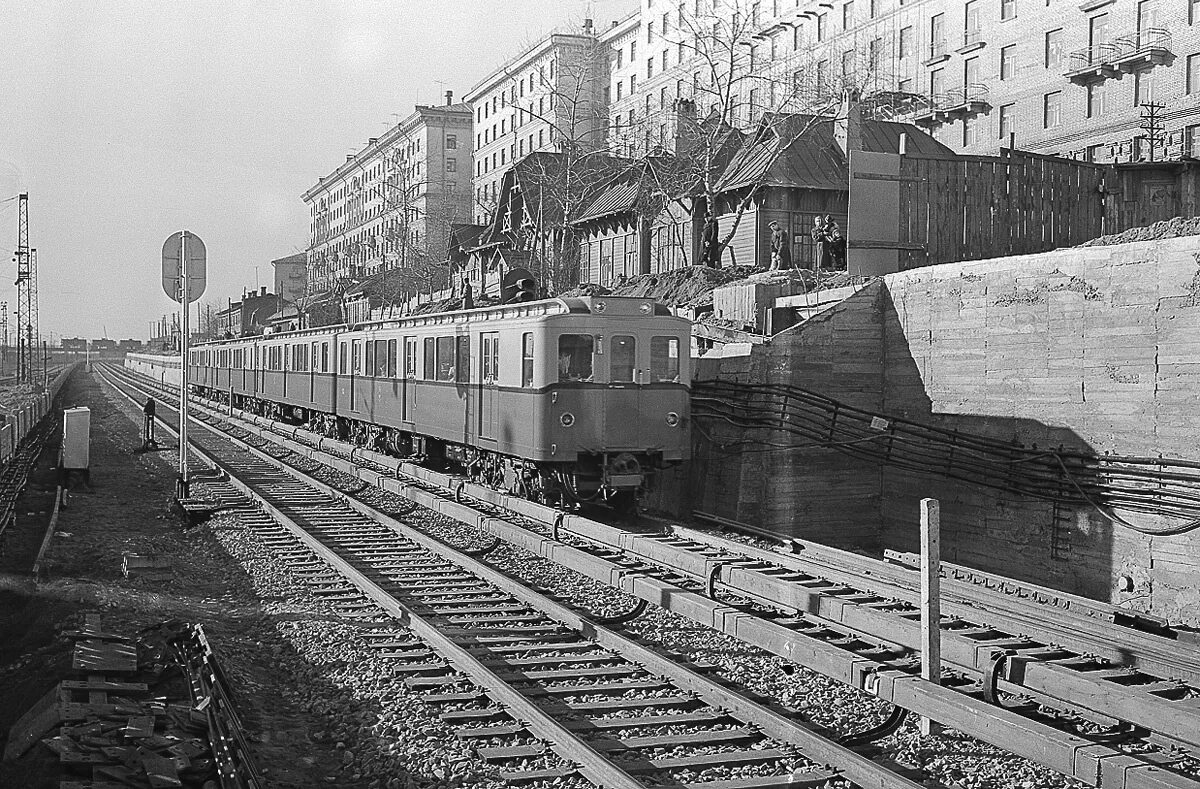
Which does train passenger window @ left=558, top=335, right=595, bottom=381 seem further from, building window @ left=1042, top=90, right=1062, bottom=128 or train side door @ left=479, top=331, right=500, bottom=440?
building window @ left=1042, top=90, right=1062, bottom=128

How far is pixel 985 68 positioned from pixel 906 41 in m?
5.23

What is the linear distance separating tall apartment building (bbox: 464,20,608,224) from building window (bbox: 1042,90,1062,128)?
29376 mm

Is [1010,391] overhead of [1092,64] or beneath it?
beneath

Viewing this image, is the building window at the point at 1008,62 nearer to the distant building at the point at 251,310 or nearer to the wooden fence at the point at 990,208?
the wooden fence at the point at 990,208

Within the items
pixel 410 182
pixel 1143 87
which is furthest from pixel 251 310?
pixel 1143 87

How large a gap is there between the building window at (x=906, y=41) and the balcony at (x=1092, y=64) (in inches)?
378

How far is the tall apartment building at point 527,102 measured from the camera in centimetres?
7631

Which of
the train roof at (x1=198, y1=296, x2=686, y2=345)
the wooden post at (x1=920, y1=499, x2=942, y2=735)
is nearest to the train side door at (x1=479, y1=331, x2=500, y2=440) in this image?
the train roof at (x1=198, y1=296, x2=686, y2=345)

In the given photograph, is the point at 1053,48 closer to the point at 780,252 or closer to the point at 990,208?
the point at 780,252

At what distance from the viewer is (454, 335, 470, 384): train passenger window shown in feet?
57.4

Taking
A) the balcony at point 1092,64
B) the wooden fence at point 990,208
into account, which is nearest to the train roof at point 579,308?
the wooden fence at point 990,208

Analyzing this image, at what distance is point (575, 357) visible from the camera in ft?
49.1

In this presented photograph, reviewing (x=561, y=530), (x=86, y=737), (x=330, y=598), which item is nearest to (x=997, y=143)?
(x=561, y=530)

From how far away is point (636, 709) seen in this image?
293 inches
